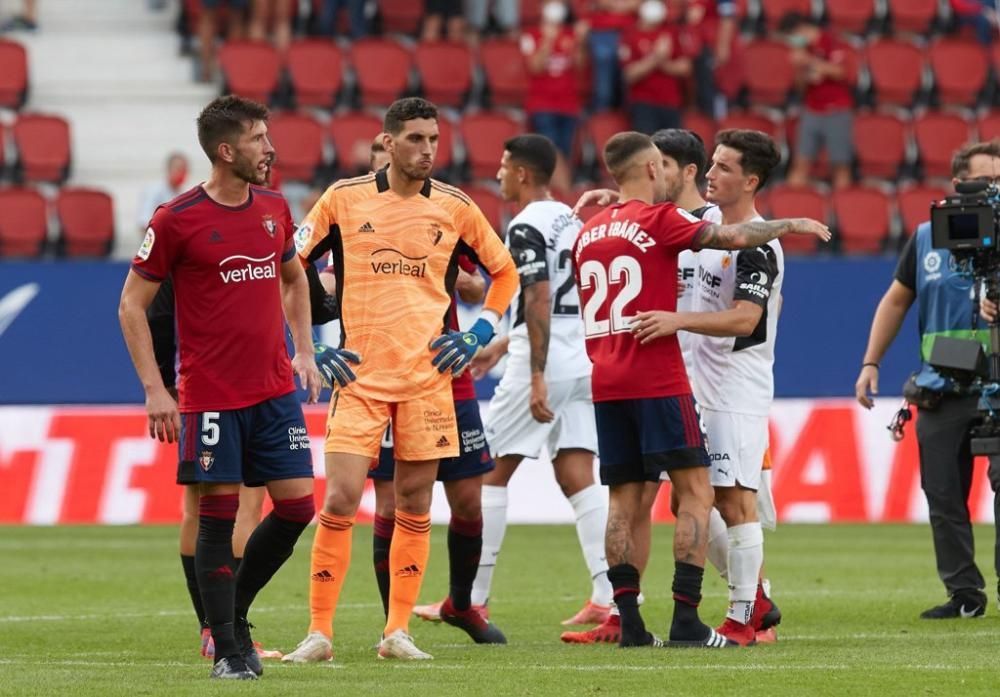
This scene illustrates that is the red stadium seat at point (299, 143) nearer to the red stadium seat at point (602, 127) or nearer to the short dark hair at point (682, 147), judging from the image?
the red stadium seat at point (602, 127)

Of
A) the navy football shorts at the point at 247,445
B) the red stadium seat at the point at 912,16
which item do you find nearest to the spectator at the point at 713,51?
the red stadium seat at the point at 912,16

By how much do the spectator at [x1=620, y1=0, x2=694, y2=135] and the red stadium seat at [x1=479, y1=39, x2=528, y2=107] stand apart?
1.69 metres

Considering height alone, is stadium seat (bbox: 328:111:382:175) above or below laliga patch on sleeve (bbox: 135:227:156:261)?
below

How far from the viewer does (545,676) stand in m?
7.43

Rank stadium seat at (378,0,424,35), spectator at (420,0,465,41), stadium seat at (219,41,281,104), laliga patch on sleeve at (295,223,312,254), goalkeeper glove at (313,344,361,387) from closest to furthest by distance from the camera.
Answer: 1. goalkeeper glove at (313,344,361,387)
2. laliga patch on sleeve at (295,223,312,254)
3. stadium seat at (219,41,281,104)
4. spectator at (420,0,465,41)
5. stadium seat at (378,0,424,35)

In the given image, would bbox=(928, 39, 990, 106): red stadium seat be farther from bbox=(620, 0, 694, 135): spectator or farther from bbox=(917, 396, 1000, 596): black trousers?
bbox=(917, 396, 1000, 596): black trousers

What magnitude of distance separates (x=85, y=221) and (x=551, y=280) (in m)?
10.2

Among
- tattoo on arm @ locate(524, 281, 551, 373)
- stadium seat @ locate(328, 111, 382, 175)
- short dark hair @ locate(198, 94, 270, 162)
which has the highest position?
short dark hair @ locate(198, 94, 270, 162)

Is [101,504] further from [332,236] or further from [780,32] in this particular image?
[780,32]

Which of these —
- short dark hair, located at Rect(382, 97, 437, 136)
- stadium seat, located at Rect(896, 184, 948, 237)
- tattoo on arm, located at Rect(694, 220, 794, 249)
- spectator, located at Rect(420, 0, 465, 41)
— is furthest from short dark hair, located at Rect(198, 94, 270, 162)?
spectator, located at Rect(420, 0, 465, 41)

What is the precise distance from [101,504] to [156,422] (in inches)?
353

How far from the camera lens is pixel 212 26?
22.6 meters

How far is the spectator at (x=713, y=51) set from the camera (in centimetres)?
2147

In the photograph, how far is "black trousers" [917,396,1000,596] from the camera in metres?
10.2
